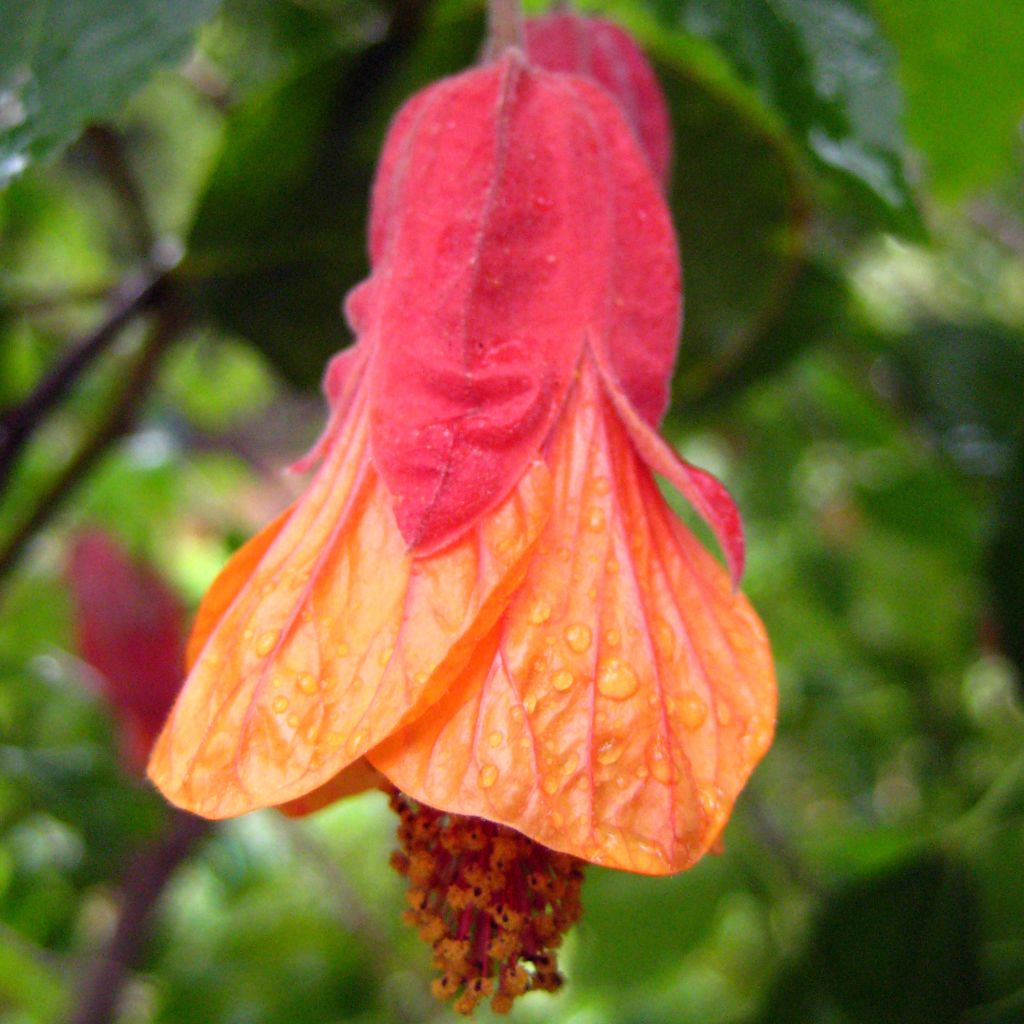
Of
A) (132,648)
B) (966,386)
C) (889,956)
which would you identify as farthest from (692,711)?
(132,648)

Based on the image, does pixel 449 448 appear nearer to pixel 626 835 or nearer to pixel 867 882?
pixel 626 835

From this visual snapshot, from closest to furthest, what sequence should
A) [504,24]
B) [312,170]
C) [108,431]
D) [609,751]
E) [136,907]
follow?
1. [609,751]
2. [504,24]
3. [312,170]
4. [108,431]
5. [136,907]

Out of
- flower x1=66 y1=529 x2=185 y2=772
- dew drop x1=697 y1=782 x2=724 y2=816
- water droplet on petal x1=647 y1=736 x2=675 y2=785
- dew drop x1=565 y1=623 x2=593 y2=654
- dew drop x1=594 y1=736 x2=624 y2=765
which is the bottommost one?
flower x1=66 y1=529 x2=185 y2=772

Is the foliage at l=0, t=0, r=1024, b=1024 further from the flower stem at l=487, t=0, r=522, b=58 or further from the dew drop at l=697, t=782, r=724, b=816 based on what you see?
the dew drop at l=697, t=782, r=724, b=816

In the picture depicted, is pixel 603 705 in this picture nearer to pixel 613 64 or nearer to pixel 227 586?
pixel 227 586

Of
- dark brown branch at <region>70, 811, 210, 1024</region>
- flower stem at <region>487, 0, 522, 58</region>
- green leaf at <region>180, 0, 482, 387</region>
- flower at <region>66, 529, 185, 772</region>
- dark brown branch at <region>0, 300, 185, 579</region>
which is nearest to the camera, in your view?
flower stem at <region>487, 0, 522, 58</region>

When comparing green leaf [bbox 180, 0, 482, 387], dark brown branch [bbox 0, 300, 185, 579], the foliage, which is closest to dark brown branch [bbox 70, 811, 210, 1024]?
the foliage

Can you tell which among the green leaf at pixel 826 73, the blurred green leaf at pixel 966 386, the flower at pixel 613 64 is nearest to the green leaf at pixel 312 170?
the flower at pixel 613 64
